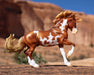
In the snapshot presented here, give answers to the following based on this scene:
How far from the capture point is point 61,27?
618 centimetres

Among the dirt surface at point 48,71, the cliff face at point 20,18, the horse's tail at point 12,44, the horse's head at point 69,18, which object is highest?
the cliff face at point 20,18

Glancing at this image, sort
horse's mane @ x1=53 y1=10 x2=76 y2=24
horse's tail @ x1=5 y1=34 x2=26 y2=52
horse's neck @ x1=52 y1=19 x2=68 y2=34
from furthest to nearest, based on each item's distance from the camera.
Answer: horse's mane @ x1=53 y1=10 x2=76 y2=24
horse's neck @ x1=52 y1=19 x2=68 y2=34
horse's tail @ x1=5 y1=34 x2=26 y2=52

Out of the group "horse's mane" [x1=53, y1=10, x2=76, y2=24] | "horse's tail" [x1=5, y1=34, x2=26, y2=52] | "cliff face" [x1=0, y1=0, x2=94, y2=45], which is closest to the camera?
"horse's tail" [x1=5, y1=34, x2=26, y2=52]

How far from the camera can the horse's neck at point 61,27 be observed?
6.08 meters

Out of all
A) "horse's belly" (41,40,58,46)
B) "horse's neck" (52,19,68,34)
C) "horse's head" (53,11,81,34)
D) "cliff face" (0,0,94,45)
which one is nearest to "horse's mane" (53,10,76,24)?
"horse's head" (53,11,81,34)

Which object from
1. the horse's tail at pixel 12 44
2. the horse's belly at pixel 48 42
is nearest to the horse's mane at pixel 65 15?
the horse's belly at pixel 48 42

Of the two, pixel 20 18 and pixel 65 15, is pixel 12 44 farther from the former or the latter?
pixel 20 18

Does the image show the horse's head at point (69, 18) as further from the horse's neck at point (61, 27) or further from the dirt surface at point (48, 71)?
the dirt surface at point (48, 71)

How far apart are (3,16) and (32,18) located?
9.24 metres

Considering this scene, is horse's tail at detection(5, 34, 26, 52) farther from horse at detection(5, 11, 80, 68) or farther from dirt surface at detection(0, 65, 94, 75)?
dirt surface at detection(0, 65, 94, 75)

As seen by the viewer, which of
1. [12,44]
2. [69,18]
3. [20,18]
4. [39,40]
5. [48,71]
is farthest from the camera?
[20,18]

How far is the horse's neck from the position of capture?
6077 mm

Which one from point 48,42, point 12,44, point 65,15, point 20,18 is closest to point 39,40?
point 48,42

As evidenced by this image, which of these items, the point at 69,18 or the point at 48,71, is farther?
the point at 69,18
